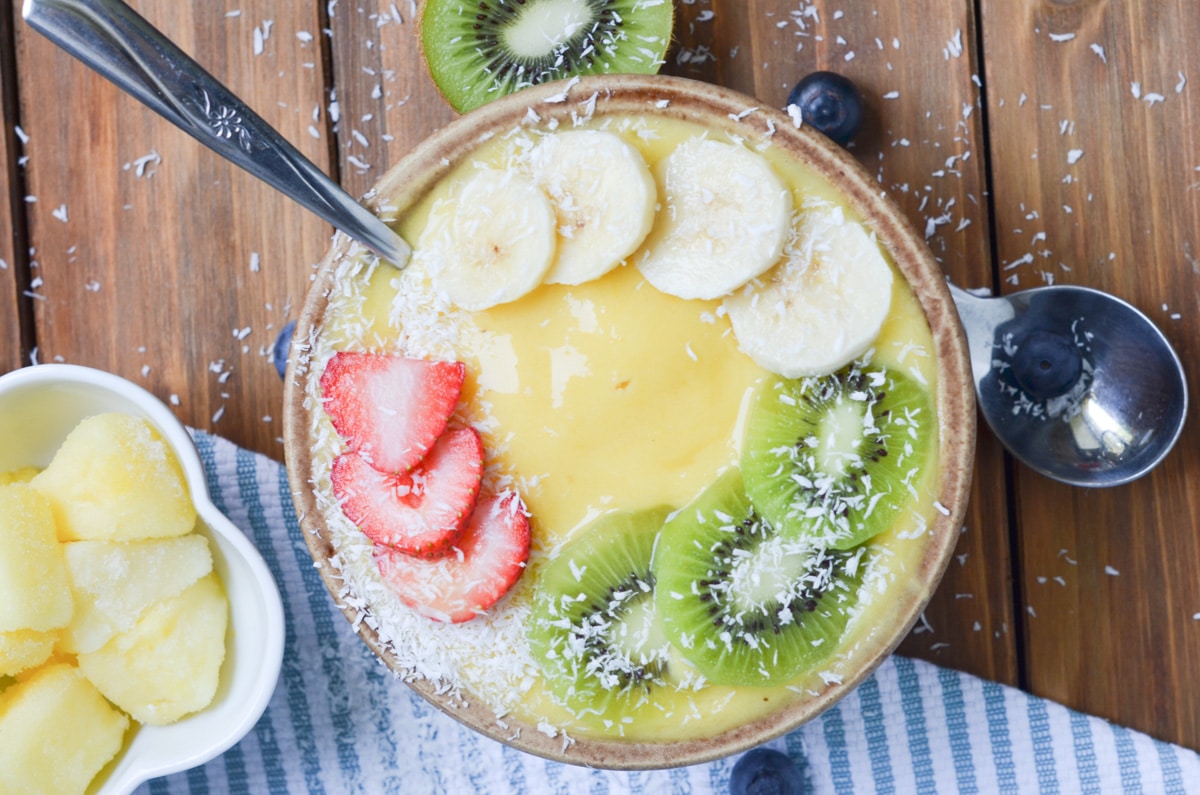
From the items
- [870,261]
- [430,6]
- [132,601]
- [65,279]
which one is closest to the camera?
[870,261]

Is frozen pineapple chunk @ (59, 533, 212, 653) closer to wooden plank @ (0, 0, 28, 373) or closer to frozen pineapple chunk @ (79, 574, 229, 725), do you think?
frozen pineapple chunk @ (79, 574, 229, 725)

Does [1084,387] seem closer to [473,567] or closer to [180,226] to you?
[473,567]

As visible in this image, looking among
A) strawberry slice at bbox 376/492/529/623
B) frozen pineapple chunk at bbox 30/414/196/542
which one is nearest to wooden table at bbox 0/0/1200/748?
frozen pineapple chunk at bbox 30/414/196/542

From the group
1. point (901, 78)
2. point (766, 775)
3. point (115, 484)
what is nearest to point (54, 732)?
point (115, 484)

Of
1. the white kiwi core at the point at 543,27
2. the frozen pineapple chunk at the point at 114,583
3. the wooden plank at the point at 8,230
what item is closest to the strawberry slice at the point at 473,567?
the frozen pineapple chunk at the point at 114,583

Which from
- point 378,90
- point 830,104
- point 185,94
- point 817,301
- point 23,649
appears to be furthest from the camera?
point 378,90

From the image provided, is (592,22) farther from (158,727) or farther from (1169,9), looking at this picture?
(158,727)

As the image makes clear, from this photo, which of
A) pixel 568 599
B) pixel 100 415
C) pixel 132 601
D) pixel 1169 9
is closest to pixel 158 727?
pixel 132 601
